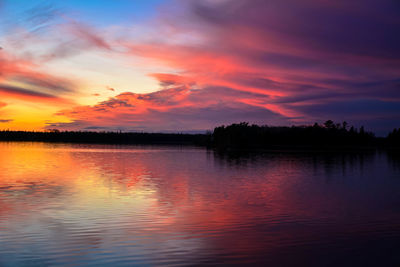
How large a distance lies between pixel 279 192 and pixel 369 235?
13875 millimetres

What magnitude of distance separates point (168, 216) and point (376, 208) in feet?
43.7

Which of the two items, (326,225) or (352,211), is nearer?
(326,225)

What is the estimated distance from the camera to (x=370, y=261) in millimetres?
13383

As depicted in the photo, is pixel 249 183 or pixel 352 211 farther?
pixel 249 183

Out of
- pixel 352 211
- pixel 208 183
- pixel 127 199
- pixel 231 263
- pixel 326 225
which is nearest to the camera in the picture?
pixel 231 263

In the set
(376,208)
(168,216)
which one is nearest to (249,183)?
(376,208)

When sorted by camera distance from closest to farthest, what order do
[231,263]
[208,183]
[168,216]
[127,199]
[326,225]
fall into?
[231,263], [326,225], [168,216], [127,199], [208,183]

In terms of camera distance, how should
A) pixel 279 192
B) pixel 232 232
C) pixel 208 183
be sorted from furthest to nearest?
pixel 208 183
pixel 279 192
pixel 232 232

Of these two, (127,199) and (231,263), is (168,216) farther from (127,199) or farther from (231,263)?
(231,263)

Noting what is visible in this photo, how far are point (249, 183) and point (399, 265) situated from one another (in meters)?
23.7

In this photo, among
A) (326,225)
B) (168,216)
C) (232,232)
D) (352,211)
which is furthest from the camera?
(352,211)

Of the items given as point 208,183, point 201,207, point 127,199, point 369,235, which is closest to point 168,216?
point 201,207

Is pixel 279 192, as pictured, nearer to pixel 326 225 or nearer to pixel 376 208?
pixel 376 208

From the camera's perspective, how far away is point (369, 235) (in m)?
17.0
